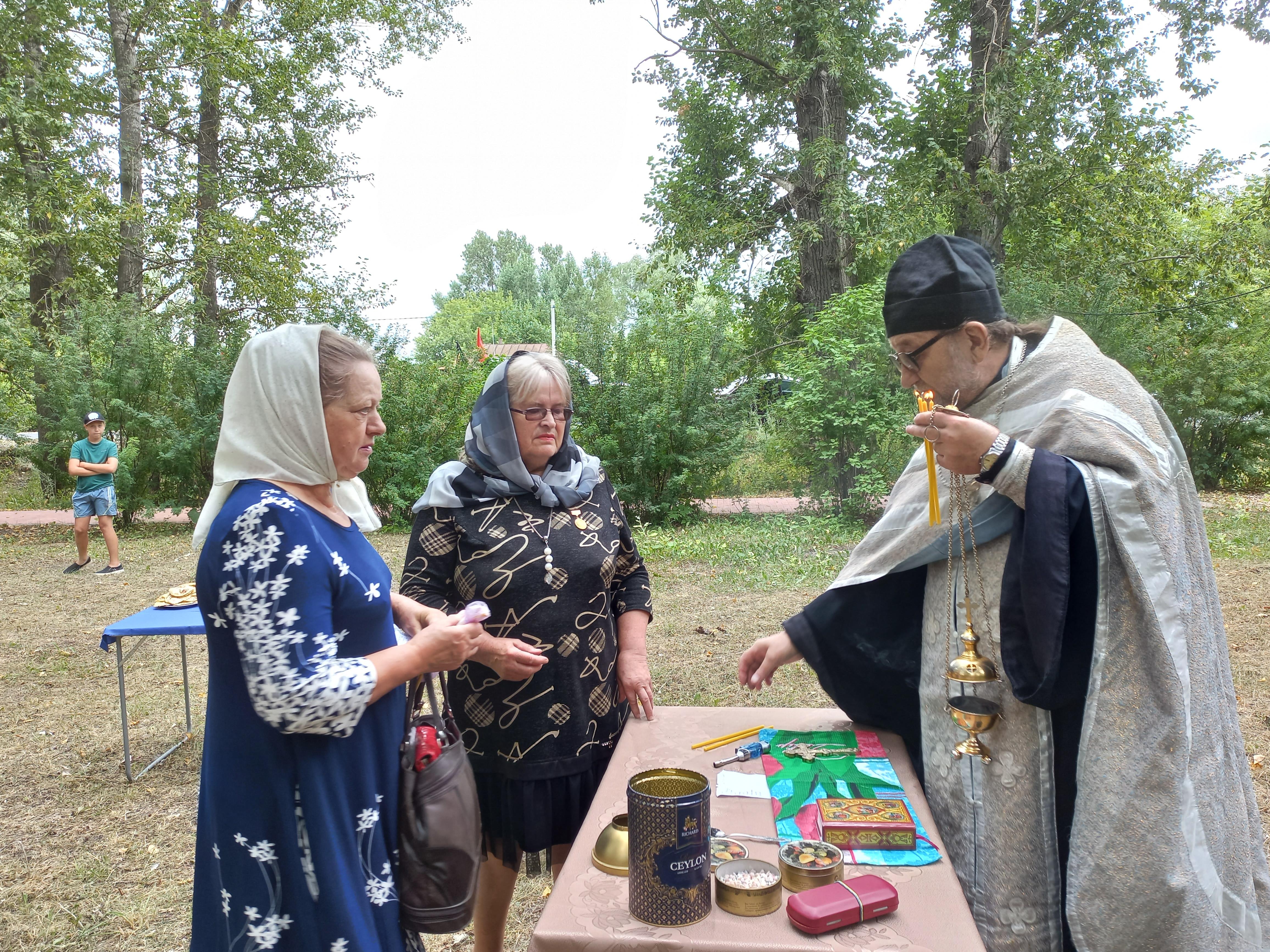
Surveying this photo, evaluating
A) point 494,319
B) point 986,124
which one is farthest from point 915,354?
point 494,319

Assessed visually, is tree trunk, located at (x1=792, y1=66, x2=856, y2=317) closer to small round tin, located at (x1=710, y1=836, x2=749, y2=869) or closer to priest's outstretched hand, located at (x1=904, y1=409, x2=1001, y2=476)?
priest's outstretched hand, located at (x1=904, y1=409, x2=1001, y2=476)

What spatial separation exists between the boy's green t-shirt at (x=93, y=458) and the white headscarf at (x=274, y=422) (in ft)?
32.4

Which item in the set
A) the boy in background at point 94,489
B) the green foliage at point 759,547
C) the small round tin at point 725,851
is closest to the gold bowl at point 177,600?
the small round tin at point 725,851

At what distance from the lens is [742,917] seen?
1339 mm

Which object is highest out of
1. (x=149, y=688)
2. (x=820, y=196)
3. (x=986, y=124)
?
(x=986, y=124)

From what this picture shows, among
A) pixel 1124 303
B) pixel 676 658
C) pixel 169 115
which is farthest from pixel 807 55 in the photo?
pixel 169 115

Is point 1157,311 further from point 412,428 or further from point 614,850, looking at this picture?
point 614,850

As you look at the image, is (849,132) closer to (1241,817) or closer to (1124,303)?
(1124,303)

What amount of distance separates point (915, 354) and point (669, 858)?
129 cm

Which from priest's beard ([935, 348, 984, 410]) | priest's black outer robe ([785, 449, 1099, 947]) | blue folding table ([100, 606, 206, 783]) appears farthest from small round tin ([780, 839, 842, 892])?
blue folding table ([100, 606, 206, 783])

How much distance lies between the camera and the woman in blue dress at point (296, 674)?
153 centimetres

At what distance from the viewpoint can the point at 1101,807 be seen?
1632mm

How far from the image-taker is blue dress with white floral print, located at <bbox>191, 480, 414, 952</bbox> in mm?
1510

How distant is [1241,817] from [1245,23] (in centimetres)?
1479
